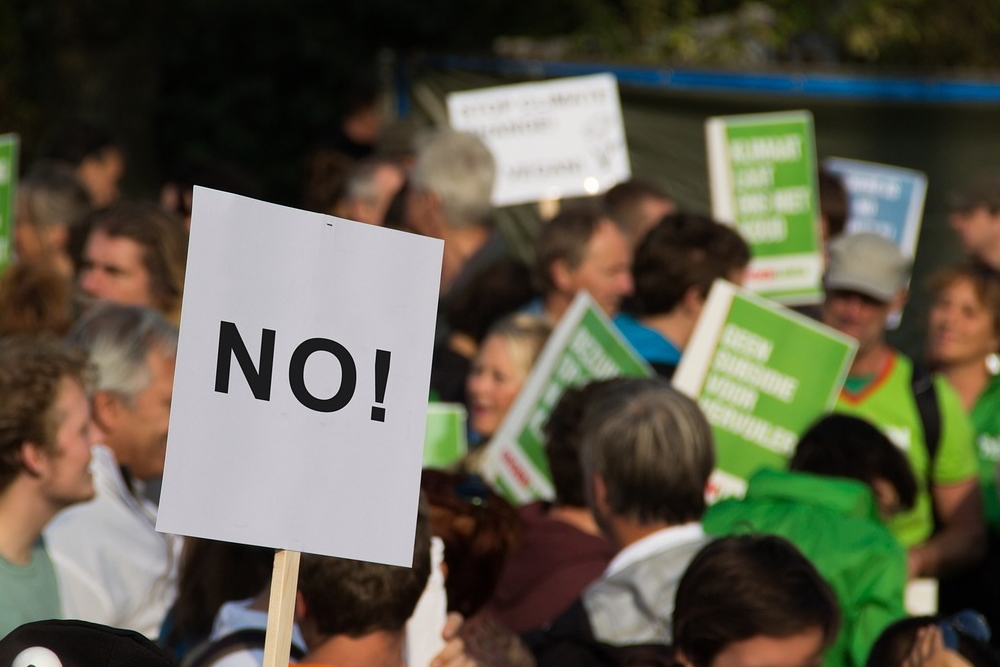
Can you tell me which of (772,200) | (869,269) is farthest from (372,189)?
(869,269)

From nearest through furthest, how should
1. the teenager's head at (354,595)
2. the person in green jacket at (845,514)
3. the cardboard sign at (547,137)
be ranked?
1. the teenager's head at (354,595)
2. the person in green jacket at (845,514)
3. the cardboard sign at (547,137)

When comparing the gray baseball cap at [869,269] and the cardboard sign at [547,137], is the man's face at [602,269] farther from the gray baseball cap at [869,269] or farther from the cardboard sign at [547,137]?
the cardboard sign at [547,137]

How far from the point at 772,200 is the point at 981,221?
34.7 inches

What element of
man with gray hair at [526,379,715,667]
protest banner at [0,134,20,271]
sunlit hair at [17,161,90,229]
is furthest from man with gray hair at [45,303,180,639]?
protest banner at [0,134,20,271]

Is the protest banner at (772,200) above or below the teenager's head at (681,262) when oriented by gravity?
above

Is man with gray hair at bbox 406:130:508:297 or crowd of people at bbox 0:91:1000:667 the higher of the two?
man with gray hair at bbox 406:130:508:297

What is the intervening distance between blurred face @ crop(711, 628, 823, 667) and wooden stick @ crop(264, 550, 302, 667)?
1.01m

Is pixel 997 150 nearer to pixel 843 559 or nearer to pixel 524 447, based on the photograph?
pixel 524 447

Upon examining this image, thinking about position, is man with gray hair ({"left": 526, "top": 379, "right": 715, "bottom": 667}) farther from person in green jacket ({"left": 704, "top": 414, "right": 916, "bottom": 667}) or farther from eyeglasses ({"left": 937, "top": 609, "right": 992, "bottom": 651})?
eyeglasses ({"left": 937, "top": 609, "right": 992, "bottom": 651})

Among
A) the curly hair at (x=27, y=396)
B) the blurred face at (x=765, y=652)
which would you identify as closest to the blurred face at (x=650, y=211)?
the curly hair at (x=27, y=396)

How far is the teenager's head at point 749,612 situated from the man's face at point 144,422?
5.01ft

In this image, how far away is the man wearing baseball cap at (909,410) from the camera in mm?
5059

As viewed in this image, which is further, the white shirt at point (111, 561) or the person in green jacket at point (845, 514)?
the person in green jacket at point (845, 514)

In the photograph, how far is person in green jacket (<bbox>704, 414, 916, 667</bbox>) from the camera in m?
3.67
